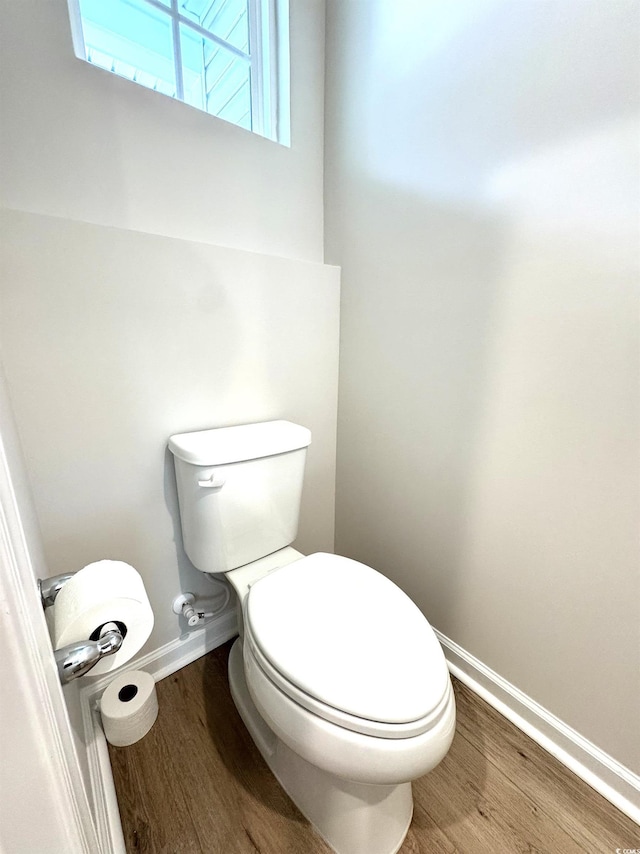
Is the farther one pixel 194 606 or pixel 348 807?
pixel 194 606

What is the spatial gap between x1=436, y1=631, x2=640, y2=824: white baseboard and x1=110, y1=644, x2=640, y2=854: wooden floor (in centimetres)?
2

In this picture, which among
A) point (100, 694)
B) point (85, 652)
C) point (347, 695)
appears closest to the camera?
point (85, 652)

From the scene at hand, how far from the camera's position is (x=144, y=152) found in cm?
87

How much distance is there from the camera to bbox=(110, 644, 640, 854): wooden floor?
76 centimetres

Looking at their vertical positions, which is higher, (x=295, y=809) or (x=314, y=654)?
(x=314, y=654)

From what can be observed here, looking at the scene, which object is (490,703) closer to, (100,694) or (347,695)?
(347,695)

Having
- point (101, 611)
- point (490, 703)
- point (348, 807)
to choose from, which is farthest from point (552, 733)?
point (101, 611)

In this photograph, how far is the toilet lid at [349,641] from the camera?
24.1 inches

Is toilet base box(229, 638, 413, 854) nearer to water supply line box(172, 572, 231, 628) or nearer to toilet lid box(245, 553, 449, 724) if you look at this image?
toilet lid box(245, 553, 449, 724)

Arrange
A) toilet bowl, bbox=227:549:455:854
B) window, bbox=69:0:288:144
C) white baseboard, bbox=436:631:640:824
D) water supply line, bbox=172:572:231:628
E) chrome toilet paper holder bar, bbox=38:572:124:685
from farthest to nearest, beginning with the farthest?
water supply line, bbox=172:572:231:628
window, bbox=69:0:288:144
white baseboard, bbox=436:631:640:824
toilet bowl, bbox=227:549:455:854
chrome toilet paper holder bar, bbox=38:572:124:685

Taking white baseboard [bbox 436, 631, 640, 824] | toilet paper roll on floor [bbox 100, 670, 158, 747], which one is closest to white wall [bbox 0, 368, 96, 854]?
toilet paper roll on floor [bbox 100, 670, 158, 747]

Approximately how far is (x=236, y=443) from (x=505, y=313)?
73cm

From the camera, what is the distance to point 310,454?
4.27ft

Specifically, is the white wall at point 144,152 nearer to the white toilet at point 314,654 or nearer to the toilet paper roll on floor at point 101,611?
the white toilet at point 314,654
